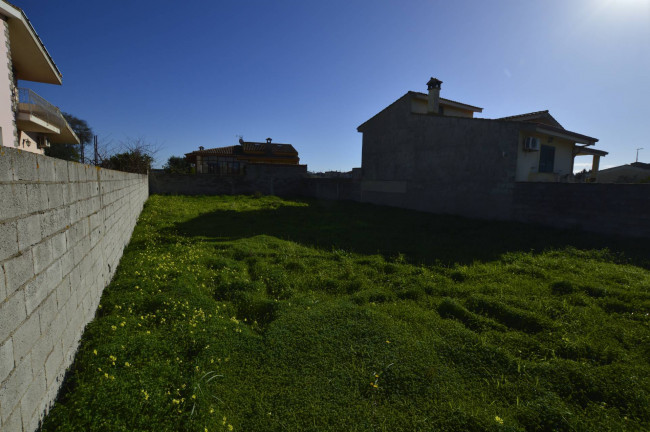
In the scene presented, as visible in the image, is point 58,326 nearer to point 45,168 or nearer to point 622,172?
point 45,168

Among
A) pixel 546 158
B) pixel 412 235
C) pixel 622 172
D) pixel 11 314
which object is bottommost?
pixel 412 235

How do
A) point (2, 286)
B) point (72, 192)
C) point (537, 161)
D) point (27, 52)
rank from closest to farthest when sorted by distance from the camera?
point (2, 286)
point (72, 192)
point (537, 161)
point (27, 52)

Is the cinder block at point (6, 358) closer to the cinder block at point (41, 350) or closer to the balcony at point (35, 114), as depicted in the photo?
the cinder block at point (41, 350)

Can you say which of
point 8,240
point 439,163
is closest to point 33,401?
point 8,240

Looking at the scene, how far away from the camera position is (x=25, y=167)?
1.76 metres

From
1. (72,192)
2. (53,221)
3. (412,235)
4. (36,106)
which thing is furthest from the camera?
(36,106)

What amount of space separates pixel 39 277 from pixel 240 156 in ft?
104

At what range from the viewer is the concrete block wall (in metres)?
1.53

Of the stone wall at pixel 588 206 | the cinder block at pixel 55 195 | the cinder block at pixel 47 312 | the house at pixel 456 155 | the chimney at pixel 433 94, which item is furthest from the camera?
the chimney at pixel 433 94

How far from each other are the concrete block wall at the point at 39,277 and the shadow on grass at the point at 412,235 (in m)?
4.57

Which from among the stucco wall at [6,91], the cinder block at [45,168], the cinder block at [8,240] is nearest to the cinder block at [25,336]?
the cinder block at [8,240]

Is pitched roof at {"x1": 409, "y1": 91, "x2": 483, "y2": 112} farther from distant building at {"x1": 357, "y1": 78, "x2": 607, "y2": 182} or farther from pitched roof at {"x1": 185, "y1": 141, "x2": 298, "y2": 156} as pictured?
pitched roof at {"x1": 185, "y1": 141, "x2": 298, "y2": 156}

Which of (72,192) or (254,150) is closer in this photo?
(72,192)

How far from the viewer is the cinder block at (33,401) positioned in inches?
64.8
